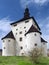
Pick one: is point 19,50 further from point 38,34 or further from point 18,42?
point 38,34

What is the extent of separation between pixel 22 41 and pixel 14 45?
11.4ft

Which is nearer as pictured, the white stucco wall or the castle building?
the castle building

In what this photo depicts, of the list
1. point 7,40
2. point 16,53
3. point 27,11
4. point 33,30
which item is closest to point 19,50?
point 16,53

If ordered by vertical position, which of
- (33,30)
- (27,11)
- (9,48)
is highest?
(27,11)

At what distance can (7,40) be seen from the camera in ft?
193

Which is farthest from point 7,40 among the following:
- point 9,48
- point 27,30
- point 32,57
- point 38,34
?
point 32,57

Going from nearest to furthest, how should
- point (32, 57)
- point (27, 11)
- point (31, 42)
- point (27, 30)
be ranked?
point (32, 57) < point (31, 42) < point (27, 30) < point (27, 11)

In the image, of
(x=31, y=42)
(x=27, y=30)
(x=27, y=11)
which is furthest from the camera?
(x=27, y=11)

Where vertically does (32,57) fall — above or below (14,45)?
below

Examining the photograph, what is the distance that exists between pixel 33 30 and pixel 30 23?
5235mm

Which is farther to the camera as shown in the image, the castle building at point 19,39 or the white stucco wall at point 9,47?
the white stucco wall at point 9,47

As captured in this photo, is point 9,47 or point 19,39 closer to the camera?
point 9,47

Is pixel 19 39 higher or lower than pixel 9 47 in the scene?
higher

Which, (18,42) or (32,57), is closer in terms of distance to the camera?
(32,57)
